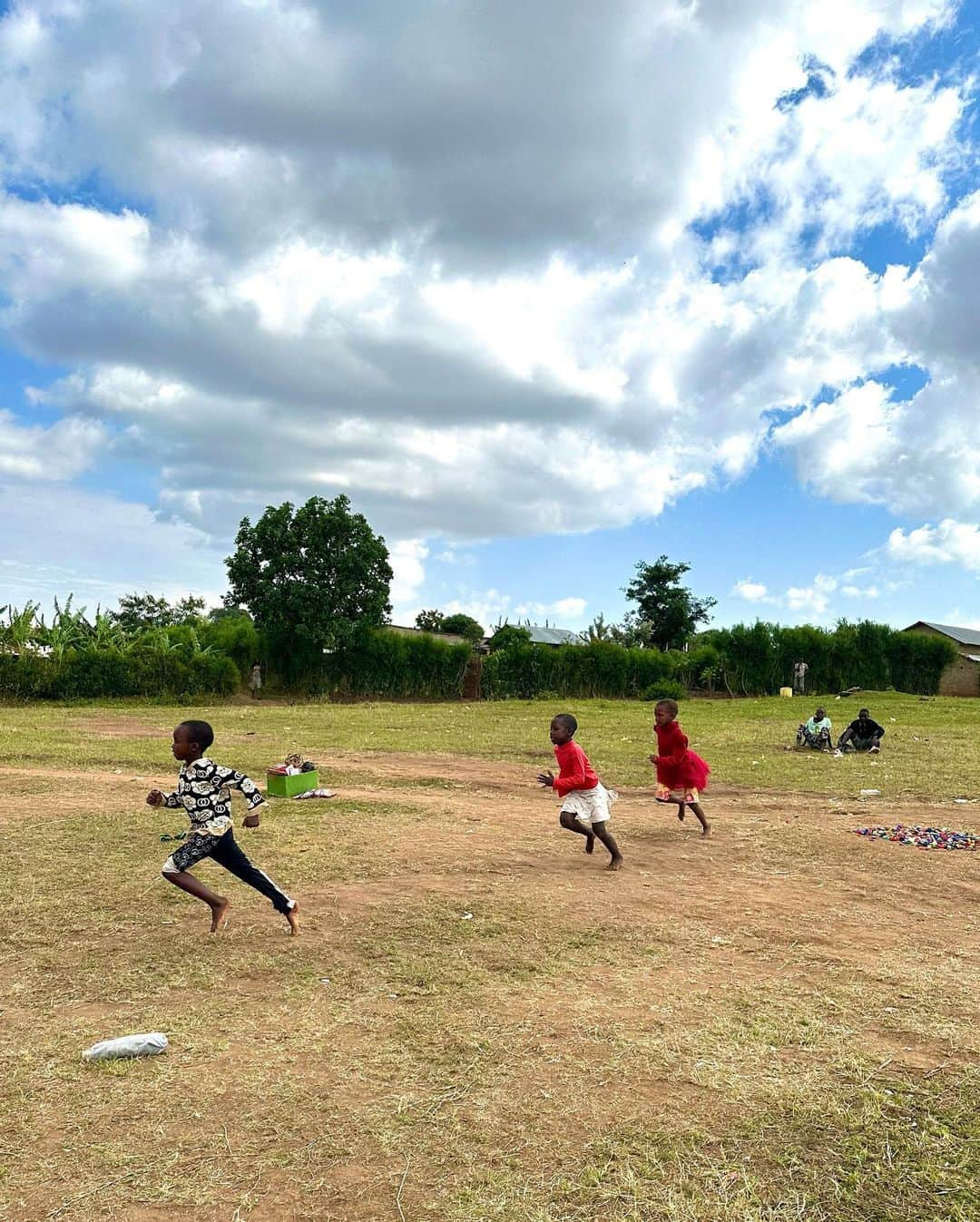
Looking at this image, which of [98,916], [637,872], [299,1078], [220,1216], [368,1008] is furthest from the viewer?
[637,872]

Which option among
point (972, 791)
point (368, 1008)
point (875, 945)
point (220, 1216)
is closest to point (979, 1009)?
point (875, 945)

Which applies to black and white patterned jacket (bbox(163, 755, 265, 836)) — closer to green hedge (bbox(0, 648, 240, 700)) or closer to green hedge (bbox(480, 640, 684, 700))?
green hedge (bbox(0, 648, 240, 700))

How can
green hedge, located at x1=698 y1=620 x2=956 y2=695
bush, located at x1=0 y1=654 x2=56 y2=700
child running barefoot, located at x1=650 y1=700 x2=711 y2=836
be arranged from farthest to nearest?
green hedge, located at x1=698 y1=620 x2=956 y2=695, bush, located at x1=0 y1=654 x2=56 y2=700, child running barefoot, located at x1=650 y1=700 x2=711 y2=836

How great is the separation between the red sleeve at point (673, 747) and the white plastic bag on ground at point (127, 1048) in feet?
19.9

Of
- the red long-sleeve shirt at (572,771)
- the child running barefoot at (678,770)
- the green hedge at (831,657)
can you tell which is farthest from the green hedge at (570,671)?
the red long-sleeve shirt at (572,771)

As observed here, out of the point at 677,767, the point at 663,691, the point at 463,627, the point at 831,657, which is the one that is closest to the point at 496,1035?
the point at 677,767

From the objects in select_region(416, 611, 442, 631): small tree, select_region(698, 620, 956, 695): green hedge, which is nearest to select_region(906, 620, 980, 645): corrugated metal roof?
select_region(698, 620, 956, 695): green hedge

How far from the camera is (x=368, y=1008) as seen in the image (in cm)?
476

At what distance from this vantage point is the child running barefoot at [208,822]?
5.90 metres

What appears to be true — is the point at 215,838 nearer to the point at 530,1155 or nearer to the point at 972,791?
the point at 530,1155

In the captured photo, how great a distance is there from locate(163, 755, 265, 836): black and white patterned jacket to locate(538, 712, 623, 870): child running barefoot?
8.85 ft

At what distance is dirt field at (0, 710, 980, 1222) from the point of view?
325 centimetres

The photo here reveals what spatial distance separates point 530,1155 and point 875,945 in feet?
11.4

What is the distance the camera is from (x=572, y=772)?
7715mm
